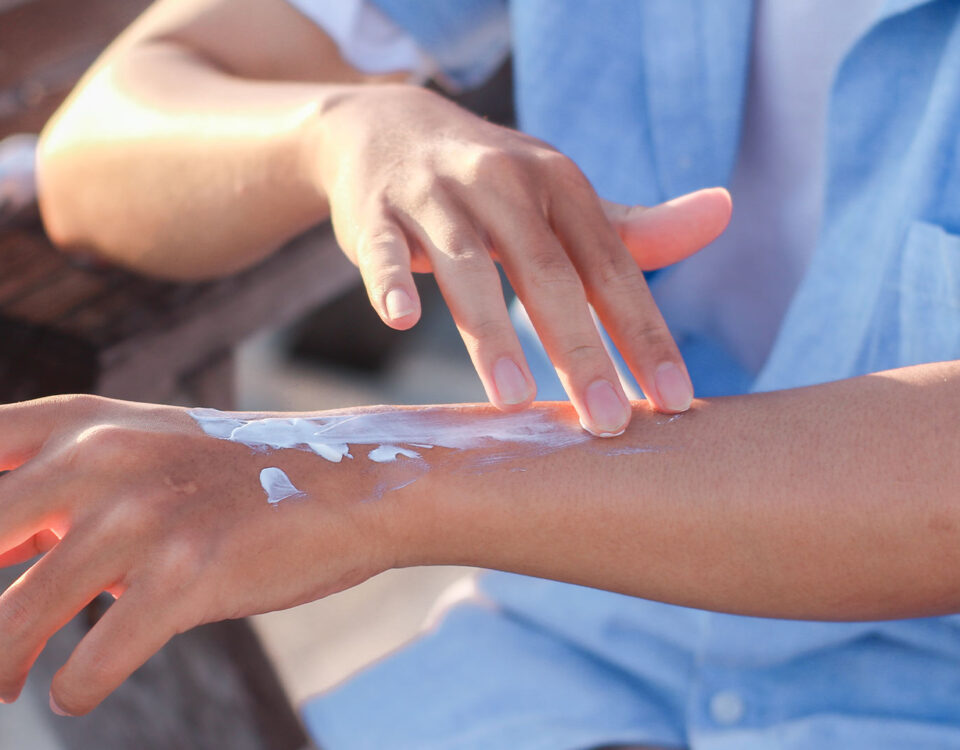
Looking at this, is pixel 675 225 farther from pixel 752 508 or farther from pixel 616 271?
pixel 752 508

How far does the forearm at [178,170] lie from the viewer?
84 cm

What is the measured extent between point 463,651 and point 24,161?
71cm

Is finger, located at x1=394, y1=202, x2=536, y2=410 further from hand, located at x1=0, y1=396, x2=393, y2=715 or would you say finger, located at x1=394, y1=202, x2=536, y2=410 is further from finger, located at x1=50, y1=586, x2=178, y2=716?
finger, located at x1=50, y1=586, x2=178, y2=716

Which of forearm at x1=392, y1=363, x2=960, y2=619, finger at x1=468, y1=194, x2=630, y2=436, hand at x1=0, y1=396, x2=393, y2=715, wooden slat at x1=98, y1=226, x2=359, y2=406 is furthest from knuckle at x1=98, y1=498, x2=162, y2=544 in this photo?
wooden slat at x1=98, y1=226, x2=359, y2=406

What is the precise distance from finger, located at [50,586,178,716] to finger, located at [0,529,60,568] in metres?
0.11

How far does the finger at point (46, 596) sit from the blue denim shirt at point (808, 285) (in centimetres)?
39

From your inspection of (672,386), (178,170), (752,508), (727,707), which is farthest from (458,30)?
(727,707)

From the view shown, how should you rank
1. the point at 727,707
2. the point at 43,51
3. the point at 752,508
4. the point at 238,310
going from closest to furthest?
the point at 752,508, the point at 727,707, the point at 238,310, the point at 43,51

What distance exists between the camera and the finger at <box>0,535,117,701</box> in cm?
53

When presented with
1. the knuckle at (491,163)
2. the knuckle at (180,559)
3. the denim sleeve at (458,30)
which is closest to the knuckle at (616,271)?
the knuckle at (491,163)

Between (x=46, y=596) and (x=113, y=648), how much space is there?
0.17 feet

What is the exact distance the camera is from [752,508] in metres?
0.63

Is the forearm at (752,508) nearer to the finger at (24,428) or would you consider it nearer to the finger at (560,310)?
the finger at (560,310)

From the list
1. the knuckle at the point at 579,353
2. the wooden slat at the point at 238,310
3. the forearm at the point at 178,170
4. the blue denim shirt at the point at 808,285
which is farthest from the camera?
the wooden slat at the point at 238,310
